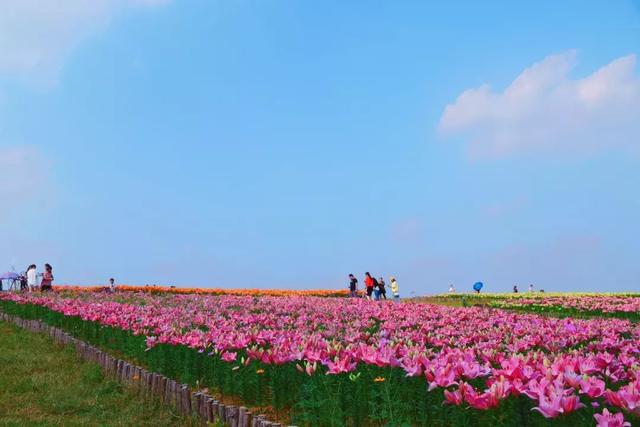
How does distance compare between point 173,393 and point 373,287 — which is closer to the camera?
point 173,393

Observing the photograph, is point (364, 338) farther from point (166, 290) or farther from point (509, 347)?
point (166, 290)

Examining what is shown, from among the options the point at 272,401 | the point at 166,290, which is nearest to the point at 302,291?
the point at 166,290

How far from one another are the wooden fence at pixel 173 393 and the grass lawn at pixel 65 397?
113mm

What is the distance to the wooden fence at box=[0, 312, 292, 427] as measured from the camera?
5.97 m

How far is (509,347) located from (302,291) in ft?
84.9

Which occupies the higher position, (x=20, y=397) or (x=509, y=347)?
(x=509, y=347)

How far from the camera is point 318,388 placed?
19.2 ft

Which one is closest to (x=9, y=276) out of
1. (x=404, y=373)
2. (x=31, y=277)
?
(x=31, y=277)

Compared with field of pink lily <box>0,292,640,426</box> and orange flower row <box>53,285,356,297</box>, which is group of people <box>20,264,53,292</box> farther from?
field of pink lily <box>0,292,640,426</box>

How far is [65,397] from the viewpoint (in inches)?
356

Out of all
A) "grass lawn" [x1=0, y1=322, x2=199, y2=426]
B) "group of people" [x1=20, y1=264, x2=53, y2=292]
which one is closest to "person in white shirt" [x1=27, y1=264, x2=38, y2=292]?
"group of people" [x1=20, y1=264, x2=53, y2=292]

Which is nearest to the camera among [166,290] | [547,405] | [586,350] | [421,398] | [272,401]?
[547,405]

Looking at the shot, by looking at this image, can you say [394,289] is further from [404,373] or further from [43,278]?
[404,373]

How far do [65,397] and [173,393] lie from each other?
2.41 metres
